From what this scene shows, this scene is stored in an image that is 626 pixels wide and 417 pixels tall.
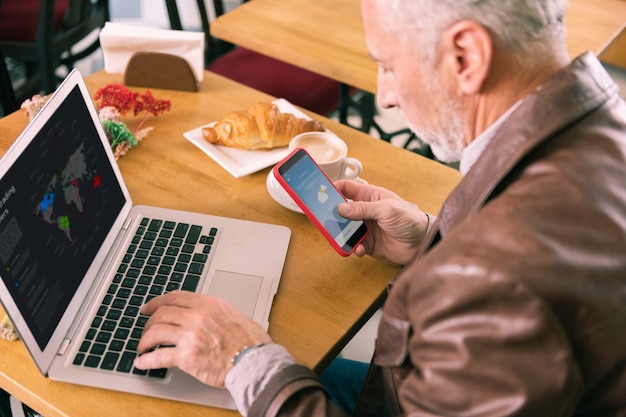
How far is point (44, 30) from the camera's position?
2217 millimetres

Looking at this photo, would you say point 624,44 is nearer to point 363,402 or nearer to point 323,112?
point 323,112

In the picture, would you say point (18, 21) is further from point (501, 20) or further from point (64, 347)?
point (501, 20)

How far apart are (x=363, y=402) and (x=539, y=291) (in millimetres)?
435

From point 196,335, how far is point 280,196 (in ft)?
1.28

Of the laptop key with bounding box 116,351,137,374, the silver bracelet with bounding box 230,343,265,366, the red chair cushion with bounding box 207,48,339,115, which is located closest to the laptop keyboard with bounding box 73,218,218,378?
the laptop key with bounding box 116,351,137,374

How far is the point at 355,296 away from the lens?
1021mm

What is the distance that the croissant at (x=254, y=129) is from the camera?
1299 millimetres

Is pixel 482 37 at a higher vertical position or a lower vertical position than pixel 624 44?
higher

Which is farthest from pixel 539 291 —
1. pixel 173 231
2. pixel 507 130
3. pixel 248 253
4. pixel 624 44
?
pixel 624 44

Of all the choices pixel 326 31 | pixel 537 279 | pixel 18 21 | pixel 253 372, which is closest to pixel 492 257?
pixel 537 279

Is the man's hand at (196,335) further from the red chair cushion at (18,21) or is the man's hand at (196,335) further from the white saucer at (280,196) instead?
the red chair cushion at (18,21)

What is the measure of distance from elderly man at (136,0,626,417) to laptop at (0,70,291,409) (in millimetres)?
63

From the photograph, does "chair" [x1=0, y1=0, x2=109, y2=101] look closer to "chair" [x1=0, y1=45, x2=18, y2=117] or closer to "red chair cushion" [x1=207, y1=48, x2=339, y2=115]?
"chair" [x1=0, y1=45, x2=18, y2=117]

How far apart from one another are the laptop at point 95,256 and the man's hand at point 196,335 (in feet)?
0.10
